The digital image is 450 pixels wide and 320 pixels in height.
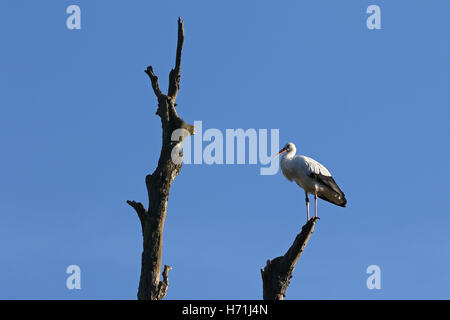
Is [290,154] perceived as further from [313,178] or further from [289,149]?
[313,178]

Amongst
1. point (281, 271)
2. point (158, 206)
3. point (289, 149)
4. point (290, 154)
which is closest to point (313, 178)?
point (290, 154)

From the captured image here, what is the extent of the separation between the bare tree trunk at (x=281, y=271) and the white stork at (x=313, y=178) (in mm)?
4835

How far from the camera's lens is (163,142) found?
44.6ft

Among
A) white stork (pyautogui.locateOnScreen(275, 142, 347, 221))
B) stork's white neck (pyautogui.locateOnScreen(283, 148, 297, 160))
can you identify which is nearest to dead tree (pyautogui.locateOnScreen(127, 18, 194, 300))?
white stork (pyautogui.locateOnScreen(275, 142, 347, 221))

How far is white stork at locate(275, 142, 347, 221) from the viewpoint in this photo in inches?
714

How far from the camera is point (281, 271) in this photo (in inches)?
504

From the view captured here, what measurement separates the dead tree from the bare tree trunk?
1752 millimetres

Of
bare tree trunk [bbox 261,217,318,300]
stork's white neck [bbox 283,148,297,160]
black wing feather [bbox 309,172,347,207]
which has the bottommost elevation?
bare tree trunk [bbox 261,217,318,300]

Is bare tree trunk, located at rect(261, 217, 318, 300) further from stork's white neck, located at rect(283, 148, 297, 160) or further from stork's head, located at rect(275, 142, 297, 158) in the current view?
stork's head, located at rect(275, 142, 297, 158)

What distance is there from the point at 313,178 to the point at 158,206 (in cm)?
609

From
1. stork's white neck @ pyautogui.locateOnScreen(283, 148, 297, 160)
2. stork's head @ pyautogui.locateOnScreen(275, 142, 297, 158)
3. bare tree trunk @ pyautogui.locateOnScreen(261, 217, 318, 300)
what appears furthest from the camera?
stork's head @ pyautogui.locateOnScreen(275, 142, 297, 158)
